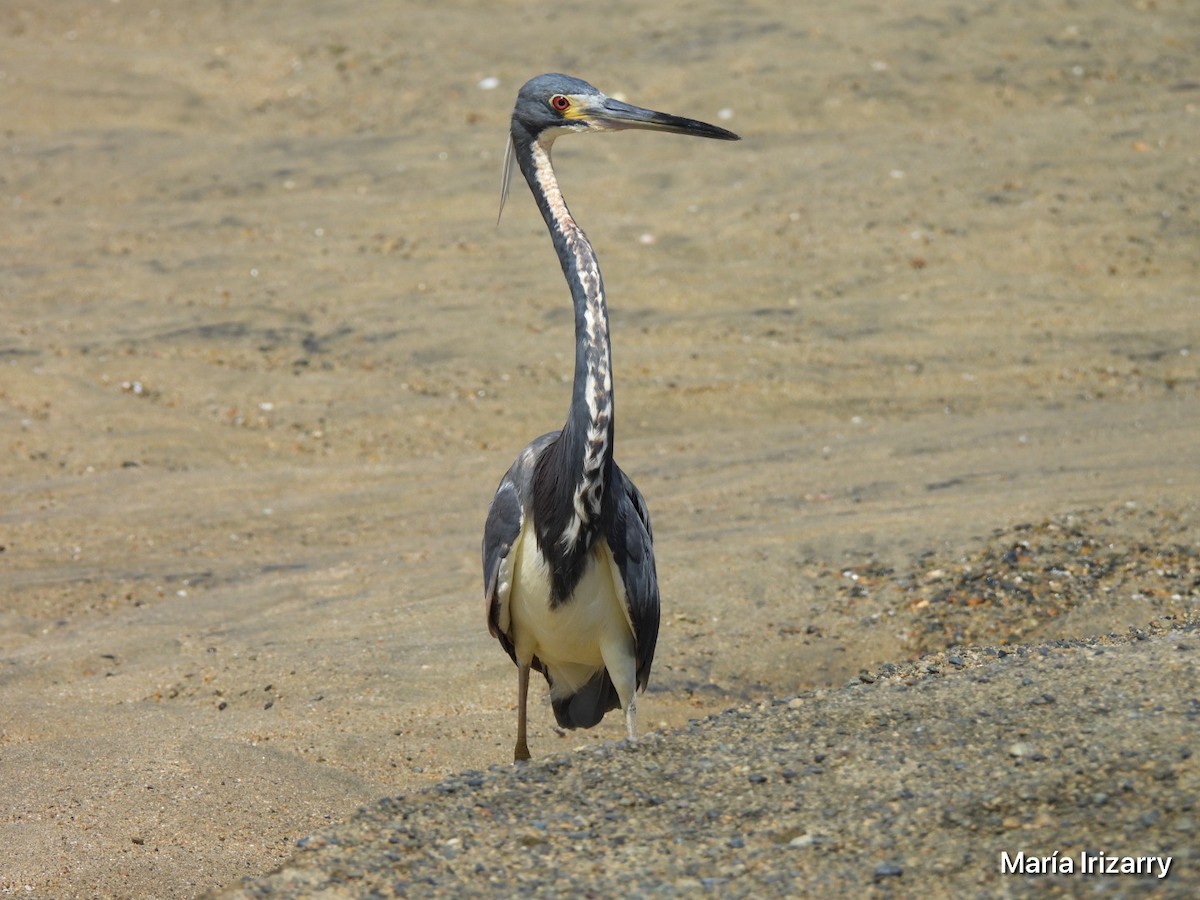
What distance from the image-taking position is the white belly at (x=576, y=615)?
18.2 feet

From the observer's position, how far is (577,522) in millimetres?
5402

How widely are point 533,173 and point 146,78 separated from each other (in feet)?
41.9

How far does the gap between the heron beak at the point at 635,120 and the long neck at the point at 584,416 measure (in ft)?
1.74

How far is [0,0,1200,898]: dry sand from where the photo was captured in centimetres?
688

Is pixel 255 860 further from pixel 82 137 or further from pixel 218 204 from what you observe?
pixel 82 137

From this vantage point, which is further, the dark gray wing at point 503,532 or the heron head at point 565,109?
the heron head at point 565,109

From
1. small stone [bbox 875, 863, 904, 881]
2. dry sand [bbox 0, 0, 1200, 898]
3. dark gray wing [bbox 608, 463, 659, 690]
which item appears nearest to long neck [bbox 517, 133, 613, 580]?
dark gray wing [bbox 608, 463, 659, 690]

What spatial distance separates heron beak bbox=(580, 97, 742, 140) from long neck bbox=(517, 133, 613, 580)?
53 centimetres

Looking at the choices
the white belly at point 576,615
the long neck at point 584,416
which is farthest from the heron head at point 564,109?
the white belly at point 576,615

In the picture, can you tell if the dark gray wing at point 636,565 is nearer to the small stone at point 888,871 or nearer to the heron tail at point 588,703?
the heron tail at point 588,703

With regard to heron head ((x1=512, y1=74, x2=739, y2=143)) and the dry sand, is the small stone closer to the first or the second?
the dry sand

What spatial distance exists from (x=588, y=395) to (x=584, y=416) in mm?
78

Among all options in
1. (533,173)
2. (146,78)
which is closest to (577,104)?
(533,173)

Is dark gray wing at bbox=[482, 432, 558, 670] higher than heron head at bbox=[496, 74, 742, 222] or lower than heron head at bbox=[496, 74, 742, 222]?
lower
